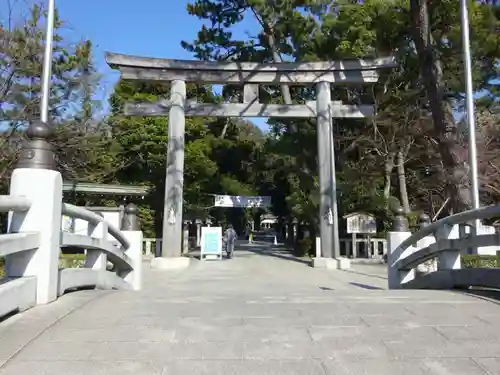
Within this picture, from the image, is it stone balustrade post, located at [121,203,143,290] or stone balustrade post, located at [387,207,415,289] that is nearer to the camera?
stone balustrade post, located at [121,203,143,290]

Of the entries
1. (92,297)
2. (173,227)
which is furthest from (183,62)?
(92,297)

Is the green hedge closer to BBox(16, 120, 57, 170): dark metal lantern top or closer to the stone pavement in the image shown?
the stone pavement

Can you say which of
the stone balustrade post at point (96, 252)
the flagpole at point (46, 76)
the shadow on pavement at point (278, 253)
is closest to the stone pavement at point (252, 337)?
the stone balustrade post at point (96, 252)

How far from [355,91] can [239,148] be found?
10.4 m

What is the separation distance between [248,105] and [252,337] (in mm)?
13412

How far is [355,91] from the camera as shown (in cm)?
1939

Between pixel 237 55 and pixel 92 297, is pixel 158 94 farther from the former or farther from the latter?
pixel 92 297

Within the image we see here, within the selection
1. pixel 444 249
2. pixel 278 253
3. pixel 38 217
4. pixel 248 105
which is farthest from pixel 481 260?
pixel 278 253

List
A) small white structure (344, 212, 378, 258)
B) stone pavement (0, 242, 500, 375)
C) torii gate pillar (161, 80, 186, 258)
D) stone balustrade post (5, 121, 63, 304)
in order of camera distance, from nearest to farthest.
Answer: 1. stone pavement (0, 242, 500, 375)
2. stone balustrade post (5, 121, 63, 304)
3. torii gate pillar (161, 80, 186, 258)
4. small white structure (344, 212, 378, 258)

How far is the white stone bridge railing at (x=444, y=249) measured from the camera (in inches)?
210

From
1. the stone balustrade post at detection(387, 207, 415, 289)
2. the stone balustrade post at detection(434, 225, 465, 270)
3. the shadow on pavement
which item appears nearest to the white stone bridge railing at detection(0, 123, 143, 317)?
the stone balustrade post at detection(434, 225, 465, 270)

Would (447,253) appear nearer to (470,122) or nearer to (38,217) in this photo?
(38,217)

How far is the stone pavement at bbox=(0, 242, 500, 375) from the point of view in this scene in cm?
269

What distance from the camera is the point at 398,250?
7.72 metres
